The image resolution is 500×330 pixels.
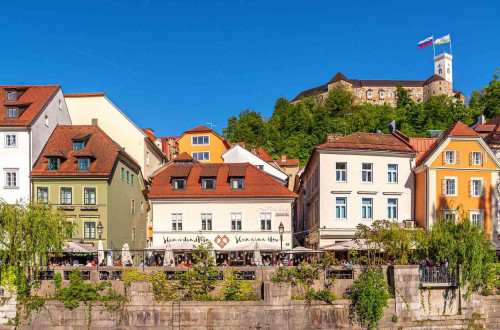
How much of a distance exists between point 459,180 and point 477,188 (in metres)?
1.63

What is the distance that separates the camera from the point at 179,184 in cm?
4884

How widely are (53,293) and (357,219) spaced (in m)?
22.2

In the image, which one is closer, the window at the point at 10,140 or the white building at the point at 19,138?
the white building at the point at 19,138

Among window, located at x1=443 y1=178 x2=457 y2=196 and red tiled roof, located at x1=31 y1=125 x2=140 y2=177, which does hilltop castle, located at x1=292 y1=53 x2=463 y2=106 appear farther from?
window, located at x1=443 y1=178 x2=457 y2=196

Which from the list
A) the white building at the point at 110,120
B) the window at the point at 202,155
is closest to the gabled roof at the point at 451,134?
the white building at the point at 110,120

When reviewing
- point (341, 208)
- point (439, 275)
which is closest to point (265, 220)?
point (341, 208)

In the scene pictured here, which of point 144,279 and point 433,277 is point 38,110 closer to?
point 144,279

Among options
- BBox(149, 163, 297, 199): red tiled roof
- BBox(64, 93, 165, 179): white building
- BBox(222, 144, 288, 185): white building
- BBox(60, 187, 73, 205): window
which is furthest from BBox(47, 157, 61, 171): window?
BBox(222, 144, 288, 185): white building

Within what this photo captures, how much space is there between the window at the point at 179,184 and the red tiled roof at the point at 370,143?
11251 millimetres

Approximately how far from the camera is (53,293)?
3425 centimetres

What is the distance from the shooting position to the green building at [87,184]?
45438 millimetres

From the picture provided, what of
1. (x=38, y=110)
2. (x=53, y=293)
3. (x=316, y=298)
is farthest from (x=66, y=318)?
(x=38, y=110)

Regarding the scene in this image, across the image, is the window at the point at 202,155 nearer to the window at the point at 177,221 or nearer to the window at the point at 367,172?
the window at the point at 177,221

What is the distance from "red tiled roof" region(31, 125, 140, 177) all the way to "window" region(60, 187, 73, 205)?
117 cm
